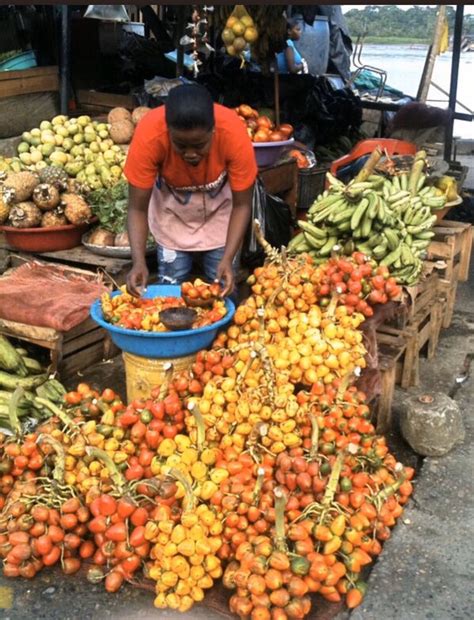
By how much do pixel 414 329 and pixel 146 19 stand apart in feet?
24.1

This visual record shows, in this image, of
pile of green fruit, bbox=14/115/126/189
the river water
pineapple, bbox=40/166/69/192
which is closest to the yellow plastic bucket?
pineapple, bbox=40/166/69/192

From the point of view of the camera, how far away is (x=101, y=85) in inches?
353

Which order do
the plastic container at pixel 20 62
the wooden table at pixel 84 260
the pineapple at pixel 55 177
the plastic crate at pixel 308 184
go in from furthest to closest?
the plastic container at pixel 20 62 < the plastic crate at pixel 308 184 < the pineapple at pixel 55 177 < the wooden table at pixel 84 260

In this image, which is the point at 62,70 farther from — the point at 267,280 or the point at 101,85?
the point at 267,280

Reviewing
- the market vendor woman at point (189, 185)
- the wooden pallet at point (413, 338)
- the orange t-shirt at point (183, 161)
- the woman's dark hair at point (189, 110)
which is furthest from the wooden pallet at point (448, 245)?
the woman's dark hair at point (189, 110)

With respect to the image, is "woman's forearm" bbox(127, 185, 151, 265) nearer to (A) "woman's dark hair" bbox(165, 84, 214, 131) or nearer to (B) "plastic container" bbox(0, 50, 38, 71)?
(A) "woman's dark hair" bbox(165, 84, 214, 131)

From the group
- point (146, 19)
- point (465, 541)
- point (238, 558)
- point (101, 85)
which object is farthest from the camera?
point (146, 19)

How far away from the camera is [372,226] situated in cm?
410

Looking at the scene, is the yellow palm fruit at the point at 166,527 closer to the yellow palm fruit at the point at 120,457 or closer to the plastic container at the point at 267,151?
the yellow palm fruit at the point at 120,457

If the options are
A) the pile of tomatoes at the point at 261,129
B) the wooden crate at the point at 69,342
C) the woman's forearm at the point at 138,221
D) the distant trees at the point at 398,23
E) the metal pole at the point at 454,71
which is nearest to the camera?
the woman's forearm at the point at 138,221

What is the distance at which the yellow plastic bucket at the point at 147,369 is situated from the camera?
344 cm

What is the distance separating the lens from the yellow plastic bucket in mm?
3436

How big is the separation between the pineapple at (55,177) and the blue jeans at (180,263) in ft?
4.61

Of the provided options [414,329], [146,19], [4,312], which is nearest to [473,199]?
[414,329]
